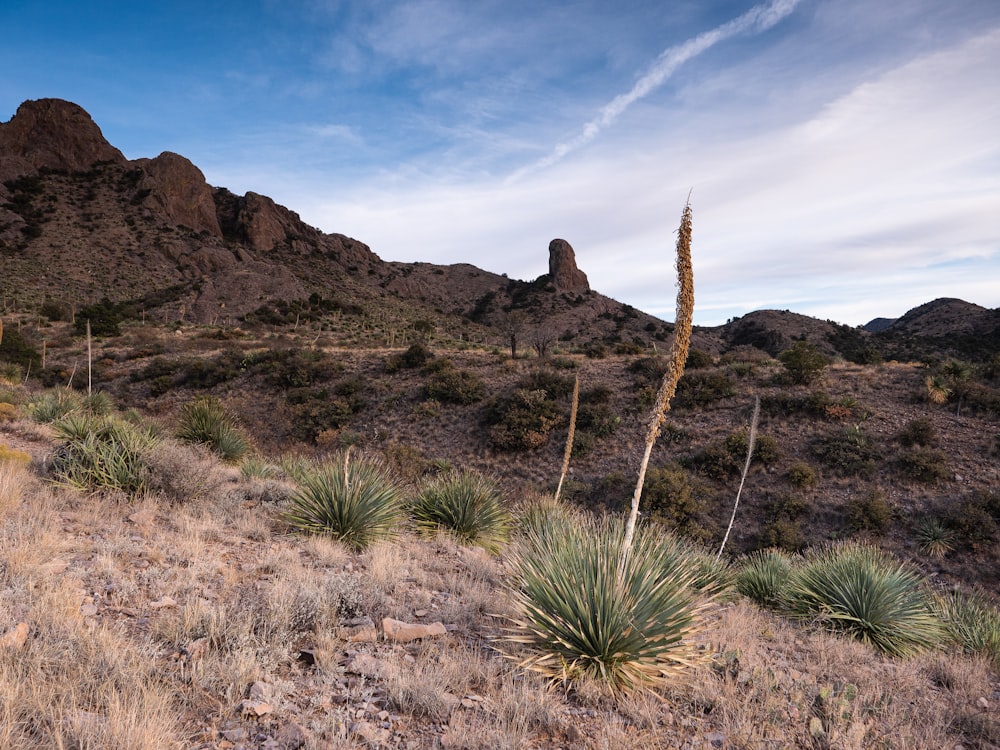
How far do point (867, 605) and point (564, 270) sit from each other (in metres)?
89.0

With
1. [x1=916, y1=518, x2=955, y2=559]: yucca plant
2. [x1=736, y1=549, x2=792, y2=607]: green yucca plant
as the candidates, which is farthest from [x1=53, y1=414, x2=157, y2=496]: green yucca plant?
[x1=916, y1=518, x2=955, y2=559]: yucca plant

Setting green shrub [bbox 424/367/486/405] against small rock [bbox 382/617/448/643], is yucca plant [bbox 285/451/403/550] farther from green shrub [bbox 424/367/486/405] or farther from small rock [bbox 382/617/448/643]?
green shrub [bbox 424/367/486/405]

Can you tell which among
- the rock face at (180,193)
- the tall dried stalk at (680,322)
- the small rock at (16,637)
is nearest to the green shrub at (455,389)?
the tall dried stalk at (680,322)

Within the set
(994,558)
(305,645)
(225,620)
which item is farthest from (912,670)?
(994,558)

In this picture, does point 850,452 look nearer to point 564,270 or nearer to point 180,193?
point 564,270

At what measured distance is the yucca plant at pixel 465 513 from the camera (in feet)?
25.8

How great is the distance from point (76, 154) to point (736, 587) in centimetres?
10592

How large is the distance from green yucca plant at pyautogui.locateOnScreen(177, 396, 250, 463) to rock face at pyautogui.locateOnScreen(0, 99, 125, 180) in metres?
88.5

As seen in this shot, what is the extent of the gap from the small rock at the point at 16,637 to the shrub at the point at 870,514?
1691 centimetres

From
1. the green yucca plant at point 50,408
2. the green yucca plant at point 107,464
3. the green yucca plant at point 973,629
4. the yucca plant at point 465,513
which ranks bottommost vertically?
the green yucca plant at point 973,629

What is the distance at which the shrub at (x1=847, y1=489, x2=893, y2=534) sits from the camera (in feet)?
45.4

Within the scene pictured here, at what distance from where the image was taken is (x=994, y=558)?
12391 mm

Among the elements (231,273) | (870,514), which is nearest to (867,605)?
(870,514)

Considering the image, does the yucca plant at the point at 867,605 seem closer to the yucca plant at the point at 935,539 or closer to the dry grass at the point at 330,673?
the dry grass at the point at 330,673
